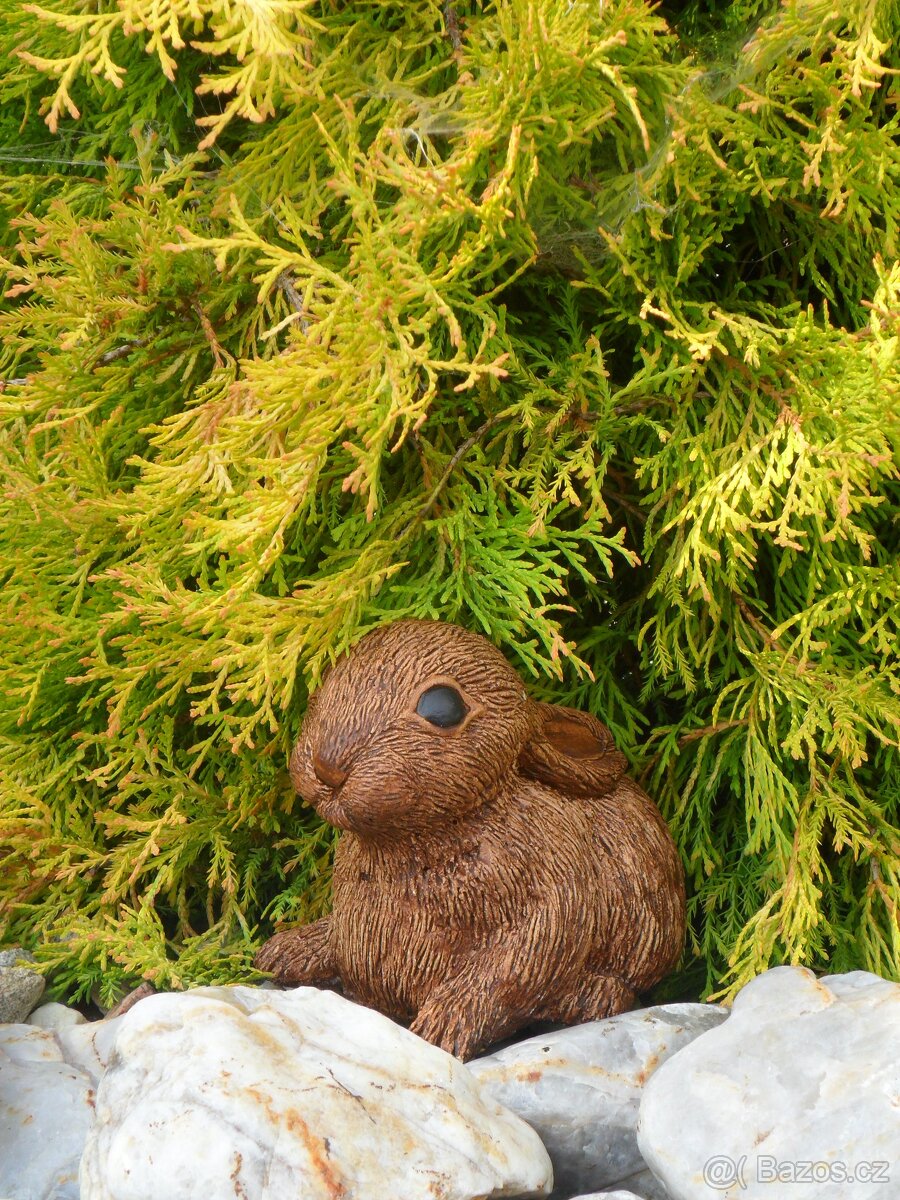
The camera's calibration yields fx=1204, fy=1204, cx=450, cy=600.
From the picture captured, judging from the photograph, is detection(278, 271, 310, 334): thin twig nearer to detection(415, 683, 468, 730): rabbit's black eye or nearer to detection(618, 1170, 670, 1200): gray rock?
detection(415, 683, 468, 730): rabbit's black eye

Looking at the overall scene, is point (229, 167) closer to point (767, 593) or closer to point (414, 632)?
point (414, 632)

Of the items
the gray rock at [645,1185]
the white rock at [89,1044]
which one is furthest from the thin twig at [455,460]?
the gray rock at [645,1185]

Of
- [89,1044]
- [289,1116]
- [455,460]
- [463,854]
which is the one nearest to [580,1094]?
[463,854]

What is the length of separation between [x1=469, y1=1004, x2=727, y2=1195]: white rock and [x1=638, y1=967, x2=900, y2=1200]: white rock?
166 mm

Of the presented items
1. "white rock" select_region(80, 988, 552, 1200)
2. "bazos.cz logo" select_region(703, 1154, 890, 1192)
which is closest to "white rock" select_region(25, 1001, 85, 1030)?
"white rock" select_region(80, 988, 552, 1200)

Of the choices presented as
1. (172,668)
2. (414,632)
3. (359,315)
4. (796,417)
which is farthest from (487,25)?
(172,668)

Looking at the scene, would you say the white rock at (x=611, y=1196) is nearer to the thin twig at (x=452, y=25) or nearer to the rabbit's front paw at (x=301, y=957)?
the rabbit's front paw at (x=301, y=957)

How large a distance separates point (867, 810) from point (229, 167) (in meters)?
2.22

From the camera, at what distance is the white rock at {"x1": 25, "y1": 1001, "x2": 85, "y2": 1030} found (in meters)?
2.77

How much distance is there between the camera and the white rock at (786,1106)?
186 centimetres

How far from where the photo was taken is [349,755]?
Result: 93.6 inches

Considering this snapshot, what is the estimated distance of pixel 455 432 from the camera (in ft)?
10.1

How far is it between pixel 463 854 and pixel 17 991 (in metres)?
1.16

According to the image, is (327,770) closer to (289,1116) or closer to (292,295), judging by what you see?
(289,1116)
